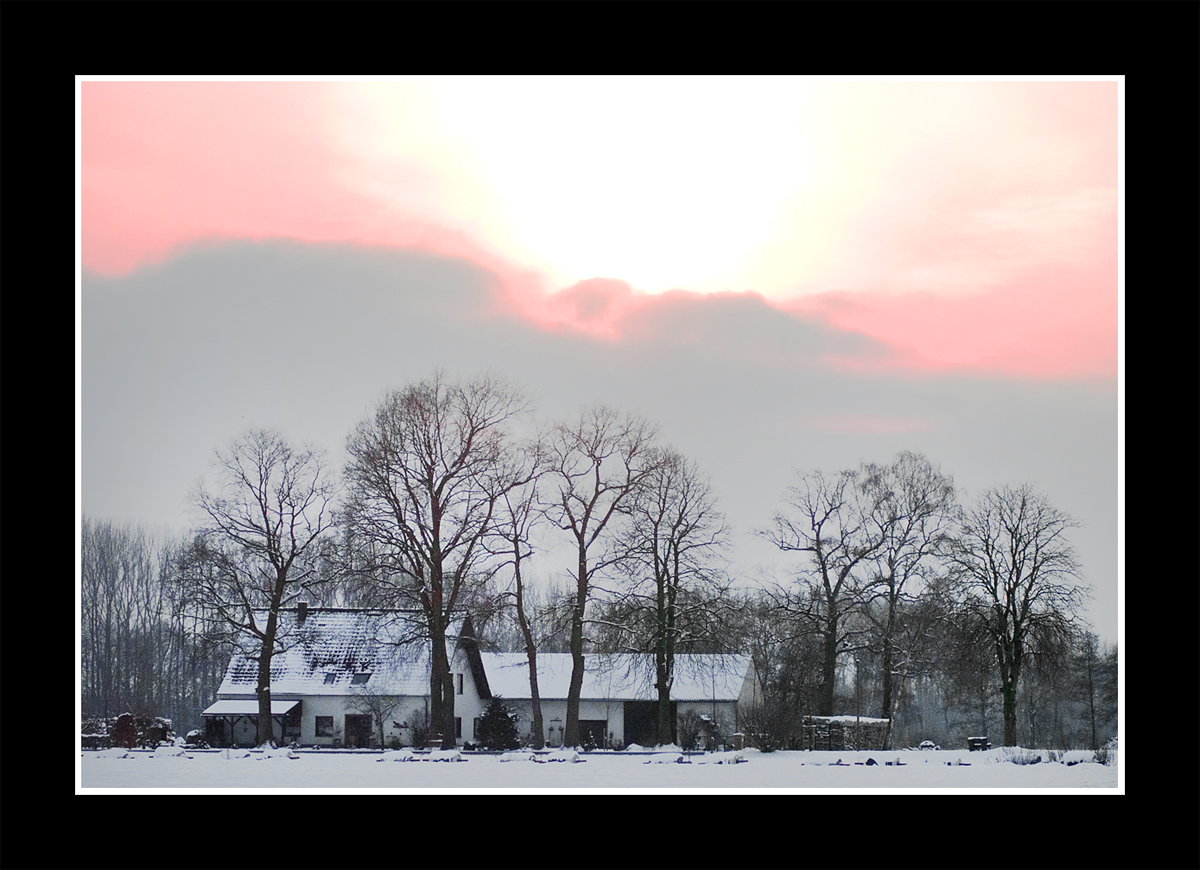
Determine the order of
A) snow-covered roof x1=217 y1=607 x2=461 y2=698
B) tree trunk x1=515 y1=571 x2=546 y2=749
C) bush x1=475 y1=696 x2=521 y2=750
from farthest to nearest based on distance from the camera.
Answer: snow-covered roof x1=217 y1=607 x2=461 y2=698 < bush x1=475 y1=696 x2=521 y2=750 < tree trunk x1=515 y1=571 x2=546 y2=749

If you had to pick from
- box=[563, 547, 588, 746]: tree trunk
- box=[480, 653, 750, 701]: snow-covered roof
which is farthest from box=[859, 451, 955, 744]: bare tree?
box=[563, 547, 588, 746]: tree trunk

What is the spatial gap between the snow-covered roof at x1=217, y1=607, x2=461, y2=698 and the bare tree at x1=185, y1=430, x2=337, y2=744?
607mm

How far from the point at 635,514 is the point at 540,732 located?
10.6 feet

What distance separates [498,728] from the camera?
1560 cm

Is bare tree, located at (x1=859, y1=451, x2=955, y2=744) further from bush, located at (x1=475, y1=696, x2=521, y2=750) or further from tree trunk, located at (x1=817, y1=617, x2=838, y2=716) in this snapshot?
bush, located at (x1=475, y1=696, x2=521, y2=750)

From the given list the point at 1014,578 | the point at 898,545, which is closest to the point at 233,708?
the point at 898,545

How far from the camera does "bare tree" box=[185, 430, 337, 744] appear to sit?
567 inches

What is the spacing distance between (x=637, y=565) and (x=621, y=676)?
298 cm

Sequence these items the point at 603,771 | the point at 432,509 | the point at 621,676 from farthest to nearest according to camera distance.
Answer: the point at 621,676 < the point at 432,509 < the point at 603,771

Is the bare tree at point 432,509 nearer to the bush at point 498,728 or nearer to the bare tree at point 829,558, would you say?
the bush at point 498,728

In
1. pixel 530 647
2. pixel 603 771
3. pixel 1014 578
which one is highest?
pixel 1014 578

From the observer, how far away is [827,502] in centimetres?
1552

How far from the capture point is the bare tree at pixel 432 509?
1430 cm

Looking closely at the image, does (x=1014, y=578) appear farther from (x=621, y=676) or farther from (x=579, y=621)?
(x=621, y=676)
